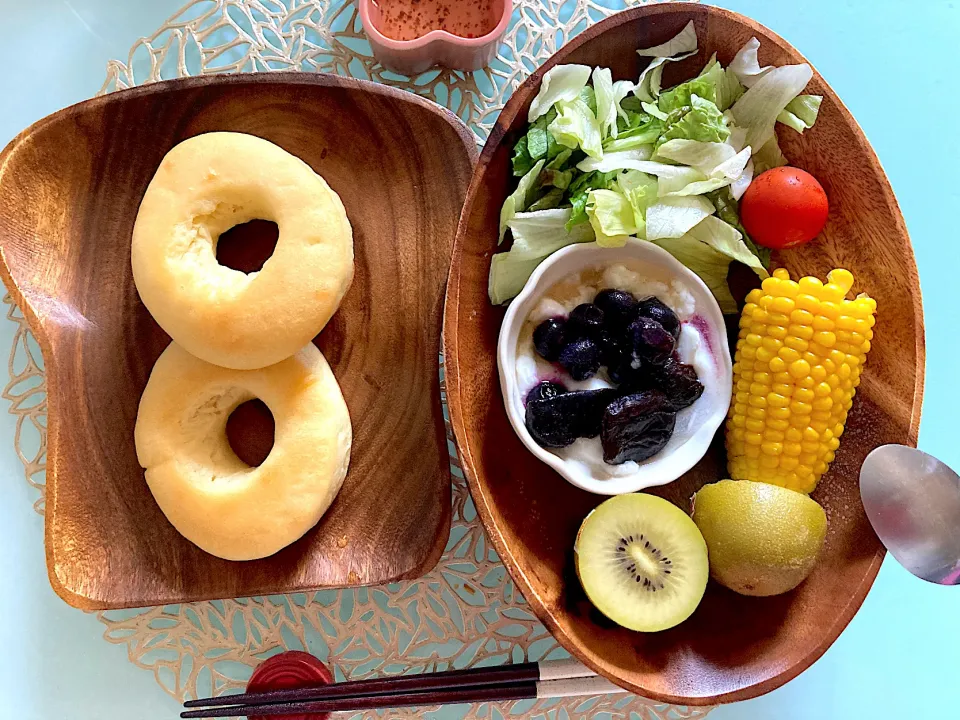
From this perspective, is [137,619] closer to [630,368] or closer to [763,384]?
[630,368]

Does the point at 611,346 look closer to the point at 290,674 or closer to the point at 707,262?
the point at 707,262

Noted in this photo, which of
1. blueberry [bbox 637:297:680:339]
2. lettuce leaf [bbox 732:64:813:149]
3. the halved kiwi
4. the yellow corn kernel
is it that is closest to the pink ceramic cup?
lettuce leaf [bbox 732:64:813:149]

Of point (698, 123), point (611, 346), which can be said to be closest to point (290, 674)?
point (611, 346)

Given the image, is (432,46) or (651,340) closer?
(651,340)

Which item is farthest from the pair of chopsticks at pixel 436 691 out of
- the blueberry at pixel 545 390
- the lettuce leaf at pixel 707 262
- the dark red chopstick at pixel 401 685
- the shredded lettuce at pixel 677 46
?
the shredded lettuce at pixel 677 46

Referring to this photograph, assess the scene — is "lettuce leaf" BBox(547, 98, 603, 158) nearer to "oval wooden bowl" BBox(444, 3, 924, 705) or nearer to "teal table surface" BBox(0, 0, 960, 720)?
"oval wooden bowl" BBox(444, 3, 924, 705)

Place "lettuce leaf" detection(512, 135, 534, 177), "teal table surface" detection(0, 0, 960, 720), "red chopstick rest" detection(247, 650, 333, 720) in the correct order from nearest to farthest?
"lettuce leaf" detection(512, 135, 534, 177), "red chopstick rest" detection(247, 650, 333, 720), "teal table surface" detection(0, 0, 960, 720)
